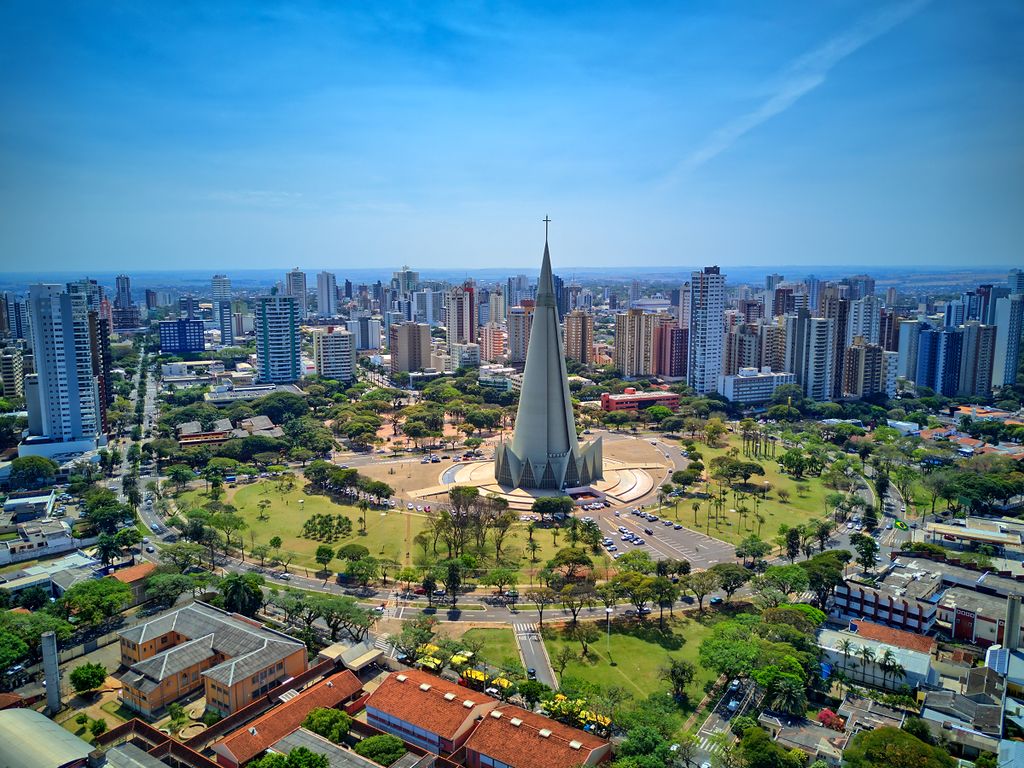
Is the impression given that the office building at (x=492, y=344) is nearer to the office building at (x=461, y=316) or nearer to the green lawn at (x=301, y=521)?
the office building at (x=461, y=316)

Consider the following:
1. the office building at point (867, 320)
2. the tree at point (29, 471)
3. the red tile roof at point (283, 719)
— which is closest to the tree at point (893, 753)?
the red tile roof at point (283, 719)

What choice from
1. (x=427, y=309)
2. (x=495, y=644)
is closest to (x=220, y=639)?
(x=495, y=644)

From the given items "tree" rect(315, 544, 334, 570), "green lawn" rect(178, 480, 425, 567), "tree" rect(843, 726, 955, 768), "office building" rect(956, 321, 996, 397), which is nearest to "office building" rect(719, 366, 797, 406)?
"office building" rect(956, 321, 996, 397)

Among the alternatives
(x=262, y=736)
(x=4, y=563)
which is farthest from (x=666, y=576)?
(x=4, y=563)

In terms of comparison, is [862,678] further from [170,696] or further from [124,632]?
[124,632]

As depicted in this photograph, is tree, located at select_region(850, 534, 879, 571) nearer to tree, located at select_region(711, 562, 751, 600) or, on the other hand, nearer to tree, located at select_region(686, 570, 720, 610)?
tree, located at select_region(711, 562, 751, 600)

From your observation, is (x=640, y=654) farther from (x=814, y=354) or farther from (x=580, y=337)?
(x=580, y=337)
